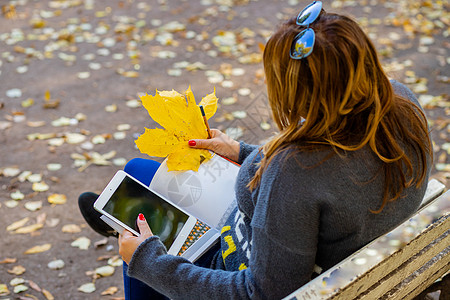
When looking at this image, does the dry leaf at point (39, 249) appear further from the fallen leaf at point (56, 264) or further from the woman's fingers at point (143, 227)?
the woman's fingers at point (143, 227)

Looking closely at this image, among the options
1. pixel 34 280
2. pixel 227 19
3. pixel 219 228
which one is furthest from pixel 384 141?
pixel 227 19

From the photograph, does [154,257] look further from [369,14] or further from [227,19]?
[369,14]

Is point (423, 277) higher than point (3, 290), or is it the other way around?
point (423, 277)

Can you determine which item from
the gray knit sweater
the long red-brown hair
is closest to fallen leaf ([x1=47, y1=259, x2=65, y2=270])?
the gray knit sweater

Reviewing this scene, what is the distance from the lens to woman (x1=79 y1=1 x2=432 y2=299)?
47.8 inches

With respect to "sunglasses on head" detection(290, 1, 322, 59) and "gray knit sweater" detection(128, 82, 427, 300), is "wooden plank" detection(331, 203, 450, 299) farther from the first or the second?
"sunglasses on head" detection(290, 1, 322, 59)

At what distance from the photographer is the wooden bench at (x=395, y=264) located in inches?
47.3

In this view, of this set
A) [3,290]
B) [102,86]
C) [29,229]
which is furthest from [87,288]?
[102,86]

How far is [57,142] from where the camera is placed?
379 centimetres

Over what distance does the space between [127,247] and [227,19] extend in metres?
4.63

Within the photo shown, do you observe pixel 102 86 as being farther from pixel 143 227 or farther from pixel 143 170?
pixel 143 227

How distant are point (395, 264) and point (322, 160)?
43 cm

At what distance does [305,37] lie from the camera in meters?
1.19

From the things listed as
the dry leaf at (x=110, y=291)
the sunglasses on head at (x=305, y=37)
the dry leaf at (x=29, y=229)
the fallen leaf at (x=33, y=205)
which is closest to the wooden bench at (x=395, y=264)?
the sunglasses on head at (x=305, y=37)
